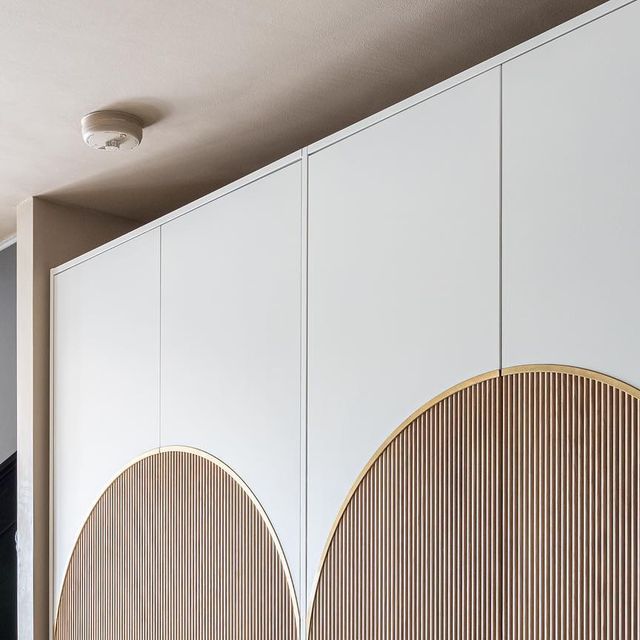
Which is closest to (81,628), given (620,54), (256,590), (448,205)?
(256,590)

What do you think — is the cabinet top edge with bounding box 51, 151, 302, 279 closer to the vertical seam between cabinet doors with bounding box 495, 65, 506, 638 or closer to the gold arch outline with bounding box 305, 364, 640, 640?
the vertical seam between cabinet doors with bounding box 495, 65, 506, 638

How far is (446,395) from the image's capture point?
1427mm

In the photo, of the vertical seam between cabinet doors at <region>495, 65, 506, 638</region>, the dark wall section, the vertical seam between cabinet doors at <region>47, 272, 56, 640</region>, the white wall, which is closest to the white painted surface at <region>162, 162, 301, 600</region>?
the vertical seam between cabinet doors at <region>495, 65, 506, 638</region>

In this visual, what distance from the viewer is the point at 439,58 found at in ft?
6.19

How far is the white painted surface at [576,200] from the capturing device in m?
1.16

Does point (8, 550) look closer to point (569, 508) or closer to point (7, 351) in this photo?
point (7, 351)

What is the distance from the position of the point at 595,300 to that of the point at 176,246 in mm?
1442

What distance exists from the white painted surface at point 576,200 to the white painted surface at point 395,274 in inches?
2.1

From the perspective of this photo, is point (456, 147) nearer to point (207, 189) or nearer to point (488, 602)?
point (488, 602)

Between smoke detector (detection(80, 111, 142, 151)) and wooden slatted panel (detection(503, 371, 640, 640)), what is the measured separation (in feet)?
4.78

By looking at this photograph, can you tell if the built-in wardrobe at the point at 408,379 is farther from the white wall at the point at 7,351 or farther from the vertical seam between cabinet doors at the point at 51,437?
the white wall at the point at 7,351

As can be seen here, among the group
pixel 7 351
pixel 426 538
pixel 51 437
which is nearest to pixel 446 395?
pixel 426 538

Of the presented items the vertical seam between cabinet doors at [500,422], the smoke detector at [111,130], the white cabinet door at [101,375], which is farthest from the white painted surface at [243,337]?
the vertical seam between cabinet doors at [500,422]

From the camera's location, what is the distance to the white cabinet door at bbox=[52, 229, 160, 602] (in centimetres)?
240
